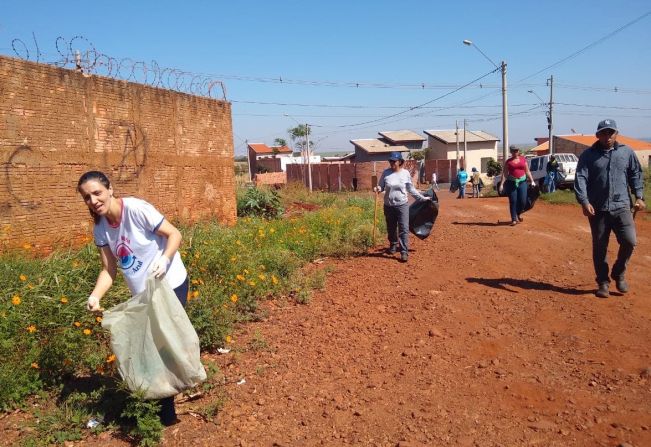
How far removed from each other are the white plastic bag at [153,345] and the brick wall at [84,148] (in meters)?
4.83

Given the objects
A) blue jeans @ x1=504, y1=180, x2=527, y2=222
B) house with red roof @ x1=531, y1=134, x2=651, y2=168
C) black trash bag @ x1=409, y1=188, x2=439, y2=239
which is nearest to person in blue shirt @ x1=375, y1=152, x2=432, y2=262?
black trash bag @ x1=409, y1=188, x2=439, y2=239

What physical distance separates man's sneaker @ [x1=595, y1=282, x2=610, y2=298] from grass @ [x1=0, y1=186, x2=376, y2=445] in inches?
118

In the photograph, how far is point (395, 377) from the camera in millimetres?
3803

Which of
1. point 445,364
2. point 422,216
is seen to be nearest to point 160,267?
point 445,364

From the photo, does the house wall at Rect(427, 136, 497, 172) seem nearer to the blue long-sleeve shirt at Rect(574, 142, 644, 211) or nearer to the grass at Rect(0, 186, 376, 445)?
the blue long-sleeve shirt at Rect(574, 142, 644, 211)

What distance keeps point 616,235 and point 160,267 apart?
4.63 metres

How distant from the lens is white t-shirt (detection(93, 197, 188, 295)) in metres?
3.01

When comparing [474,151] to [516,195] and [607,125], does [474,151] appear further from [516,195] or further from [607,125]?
[607,125]

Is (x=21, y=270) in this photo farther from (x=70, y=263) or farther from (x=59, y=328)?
(x=59, y=328)

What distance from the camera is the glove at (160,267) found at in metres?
2.91

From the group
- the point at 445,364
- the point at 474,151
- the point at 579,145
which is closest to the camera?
the point at 445,364

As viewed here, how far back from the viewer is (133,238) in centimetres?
303

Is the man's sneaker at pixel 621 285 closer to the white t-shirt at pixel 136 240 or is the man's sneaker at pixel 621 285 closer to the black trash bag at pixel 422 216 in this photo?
the black trash bag at pixel 422 216

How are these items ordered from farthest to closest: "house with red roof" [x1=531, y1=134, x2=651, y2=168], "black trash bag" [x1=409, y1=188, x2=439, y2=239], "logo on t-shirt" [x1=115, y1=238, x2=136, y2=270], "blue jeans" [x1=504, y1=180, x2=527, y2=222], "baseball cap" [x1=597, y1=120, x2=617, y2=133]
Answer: "house with red roof" [x1=531, y1=134, x2=651, y2=168]
"blue jeans" [x1=504, y1=180, x2=527, y2=222]
"black trash bag" [x1=409, y1=188, x2=439, y2=239]
"baseball cap" [x1=597, y1=120, x2=617, y2=133]
"logo on t-shirt" [x1=115, y1=238, x2=136, y2=270]
